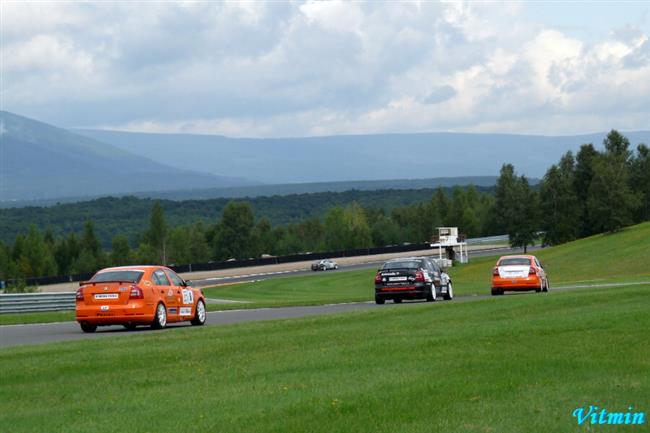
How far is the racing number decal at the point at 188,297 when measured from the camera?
1027 inches

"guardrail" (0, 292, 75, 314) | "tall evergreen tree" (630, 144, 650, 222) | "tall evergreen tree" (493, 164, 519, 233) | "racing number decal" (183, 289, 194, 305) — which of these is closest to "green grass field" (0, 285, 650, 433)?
"racing number decal" (183, 289, 194, 305)

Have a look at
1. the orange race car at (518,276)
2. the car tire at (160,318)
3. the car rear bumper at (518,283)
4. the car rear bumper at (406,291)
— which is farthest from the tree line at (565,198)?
the car tire at (160,318)

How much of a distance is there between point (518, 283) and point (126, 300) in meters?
16.4

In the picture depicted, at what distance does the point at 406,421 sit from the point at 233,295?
57.9 meters

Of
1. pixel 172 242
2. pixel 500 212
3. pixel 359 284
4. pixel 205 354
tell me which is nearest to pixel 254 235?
pixel 172 242

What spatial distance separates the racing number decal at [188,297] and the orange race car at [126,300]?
62 cm

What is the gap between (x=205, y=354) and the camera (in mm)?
Result: 16500

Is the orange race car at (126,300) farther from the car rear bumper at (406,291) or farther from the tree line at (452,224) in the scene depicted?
the tree line at (452,224)

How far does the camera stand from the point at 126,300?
24.3 metres

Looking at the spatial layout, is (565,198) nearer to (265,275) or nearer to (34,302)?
(265,275)

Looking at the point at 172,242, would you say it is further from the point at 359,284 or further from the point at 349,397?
the point at 349,397

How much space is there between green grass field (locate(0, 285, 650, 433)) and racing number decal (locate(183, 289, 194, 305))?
5291 mm

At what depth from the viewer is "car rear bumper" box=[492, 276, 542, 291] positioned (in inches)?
1452

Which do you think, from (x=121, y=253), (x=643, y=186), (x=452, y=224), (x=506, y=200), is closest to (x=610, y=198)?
(x=506, y=200)
